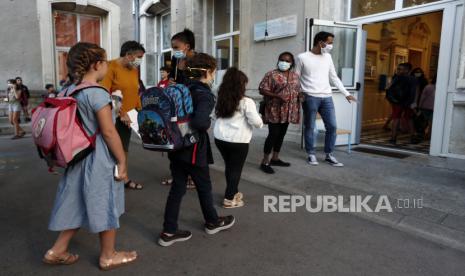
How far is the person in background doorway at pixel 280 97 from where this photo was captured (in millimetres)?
5008

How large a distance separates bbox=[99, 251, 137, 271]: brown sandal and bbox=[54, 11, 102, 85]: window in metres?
14.7

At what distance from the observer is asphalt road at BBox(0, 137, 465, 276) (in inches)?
103

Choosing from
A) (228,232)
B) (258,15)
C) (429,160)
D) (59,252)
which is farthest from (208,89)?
(258,15)

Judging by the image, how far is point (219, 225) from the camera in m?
3.22

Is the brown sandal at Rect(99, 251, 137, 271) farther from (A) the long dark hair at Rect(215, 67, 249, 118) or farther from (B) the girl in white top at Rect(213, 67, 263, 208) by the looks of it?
(A) the long dark hair at Rect(215, 67, 249, 118)

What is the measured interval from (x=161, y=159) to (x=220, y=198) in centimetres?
257

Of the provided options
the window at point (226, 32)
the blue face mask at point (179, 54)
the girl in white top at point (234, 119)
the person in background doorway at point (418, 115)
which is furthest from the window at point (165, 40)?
the girl in white top at point (234, 119)

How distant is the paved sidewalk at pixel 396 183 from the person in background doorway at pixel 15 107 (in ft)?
21.5

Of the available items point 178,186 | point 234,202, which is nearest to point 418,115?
point 234,202

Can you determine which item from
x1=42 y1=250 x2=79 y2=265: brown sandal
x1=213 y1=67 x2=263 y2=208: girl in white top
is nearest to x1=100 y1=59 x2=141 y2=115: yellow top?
x1=213 y1=67 x2=263 y2=208: girl in white top

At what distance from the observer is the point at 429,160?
5660 mm

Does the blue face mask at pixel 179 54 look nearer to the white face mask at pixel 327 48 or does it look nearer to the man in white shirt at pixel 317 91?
the man in white shirt at pixel 317 91

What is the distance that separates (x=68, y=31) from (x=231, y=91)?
15236 millimetres

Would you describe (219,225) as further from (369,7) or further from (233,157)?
(369,7)
